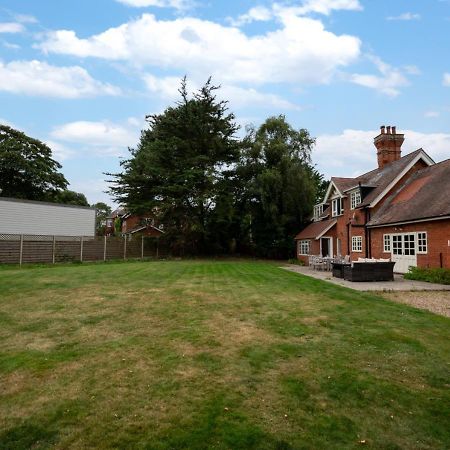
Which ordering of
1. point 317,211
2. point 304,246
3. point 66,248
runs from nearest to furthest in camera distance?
1. point 66,248
2. point 304,246
3. point 317,211

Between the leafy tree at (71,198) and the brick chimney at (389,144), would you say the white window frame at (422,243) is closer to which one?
the brick chimney at (389,144)

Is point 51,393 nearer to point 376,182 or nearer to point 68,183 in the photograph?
point 376,182

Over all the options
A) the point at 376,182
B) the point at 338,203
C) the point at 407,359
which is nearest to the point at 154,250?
the point at 338,203

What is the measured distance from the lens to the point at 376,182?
2436 cm

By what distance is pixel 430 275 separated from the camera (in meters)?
15.3

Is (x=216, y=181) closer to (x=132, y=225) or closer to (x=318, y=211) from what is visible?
(x=318, y=211)

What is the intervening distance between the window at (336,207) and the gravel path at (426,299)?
15.1 m

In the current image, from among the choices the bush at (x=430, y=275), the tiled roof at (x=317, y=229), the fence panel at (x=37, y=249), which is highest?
the tiled roof at (x=317, y=229)

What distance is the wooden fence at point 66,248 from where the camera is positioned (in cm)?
2128

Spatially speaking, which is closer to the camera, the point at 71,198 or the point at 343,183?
the point at 343,183

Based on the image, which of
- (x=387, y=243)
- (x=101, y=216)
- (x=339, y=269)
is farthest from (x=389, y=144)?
(x=101, y=216)

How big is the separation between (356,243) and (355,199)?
3039 mm

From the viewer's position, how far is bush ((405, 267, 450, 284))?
14602 mm

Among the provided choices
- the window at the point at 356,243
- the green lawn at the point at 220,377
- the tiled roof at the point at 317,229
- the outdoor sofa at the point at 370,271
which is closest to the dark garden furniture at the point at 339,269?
the outdoor sofa at the point at 370,271
